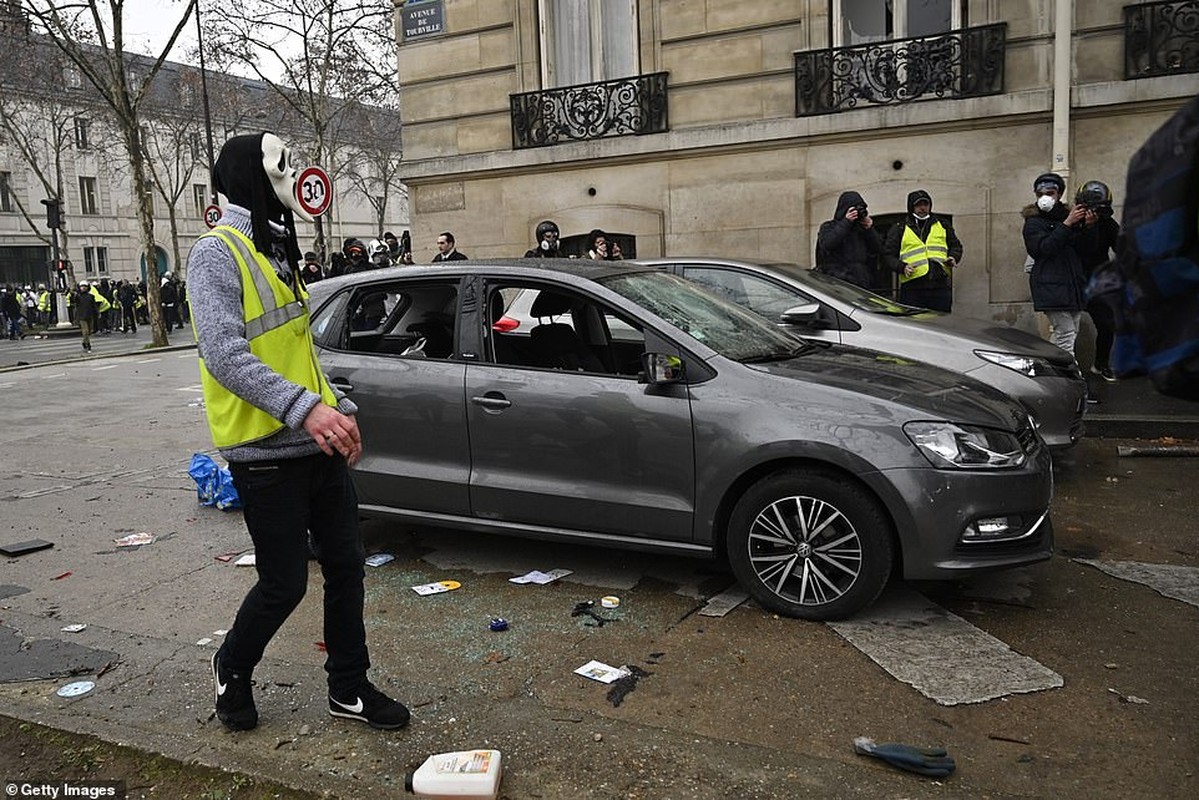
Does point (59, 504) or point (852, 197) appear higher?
point (852, 197)

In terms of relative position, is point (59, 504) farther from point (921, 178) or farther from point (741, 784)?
point (921, 178)

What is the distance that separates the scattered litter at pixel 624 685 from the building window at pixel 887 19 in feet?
Answer: 36.2

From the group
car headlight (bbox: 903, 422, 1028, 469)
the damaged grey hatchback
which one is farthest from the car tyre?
car headlight (bbox: 903, 422, 1028, 469)

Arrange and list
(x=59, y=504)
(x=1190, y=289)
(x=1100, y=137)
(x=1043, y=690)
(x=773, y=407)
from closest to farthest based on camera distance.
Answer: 1. (x=1190, y=289)
2. (x=1043, y=690)
3. (x=773, y=407)
4. (x=59, y=504)
5. (x=1100, y=137)

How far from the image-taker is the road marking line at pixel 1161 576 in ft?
15.1

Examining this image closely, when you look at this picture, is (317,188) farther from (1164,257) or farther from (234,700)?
(1164,257)

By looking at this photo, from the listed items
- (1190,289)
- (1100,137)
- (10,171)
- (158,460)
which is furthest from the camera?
(10,171)

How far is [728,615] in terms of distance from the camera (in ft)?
14.8

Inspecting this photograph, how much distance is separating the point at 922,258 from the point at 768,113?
4460 mm

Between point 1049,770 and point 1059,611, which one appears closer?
point 1049,770

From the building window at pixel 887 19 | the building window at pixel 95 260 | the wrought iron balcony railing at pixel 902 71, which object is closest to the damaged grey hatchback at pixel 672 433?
the wrought iron balcony railing at pixel 902 71

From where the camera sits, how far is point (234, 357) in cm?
305

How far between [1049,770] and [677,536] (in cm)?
193

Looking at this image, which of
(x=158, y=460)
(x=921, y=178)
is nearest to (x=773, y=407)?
(x=158, y=460)
